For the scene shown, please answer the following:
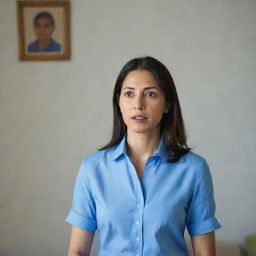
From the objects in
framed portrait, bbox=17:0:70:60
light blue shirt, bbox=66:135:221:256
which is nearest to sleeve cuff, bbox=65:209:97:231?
light blue shirt, bbox=66:135:221:256

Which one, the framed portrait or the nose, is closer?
the nose

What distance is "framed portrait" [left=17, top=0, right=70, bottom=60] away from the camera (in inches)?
88.7

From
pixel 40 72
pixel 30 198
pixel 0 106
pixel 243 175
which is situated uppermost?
pixel 40 72

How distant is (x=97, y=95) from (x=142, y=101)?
109 cm

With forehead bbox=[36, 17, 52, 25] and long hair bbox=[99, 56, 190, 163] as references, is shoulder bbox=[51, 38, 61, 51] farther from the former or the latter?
long hair bbox=[99, 56, 190, 163]

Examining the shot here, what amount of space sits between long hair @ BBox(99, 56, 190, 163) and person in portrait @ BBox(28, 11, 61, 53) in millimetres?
1064

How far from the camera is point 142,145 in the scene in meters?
1.33

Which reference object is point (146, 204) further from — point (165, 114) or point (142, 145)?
point (165, 114)

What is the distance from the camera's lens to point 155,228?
3.87 feet

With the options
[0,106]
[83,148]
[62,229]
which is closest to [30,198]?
[62,229]

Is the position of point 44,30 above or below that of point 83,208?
above

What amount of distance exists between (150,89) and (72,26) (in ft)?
3.99

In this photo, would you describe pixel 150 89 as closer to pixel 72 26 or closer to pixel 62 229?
pixel 72 26

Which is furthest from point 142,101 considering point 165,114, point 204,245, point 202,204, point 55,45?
point 55,45
